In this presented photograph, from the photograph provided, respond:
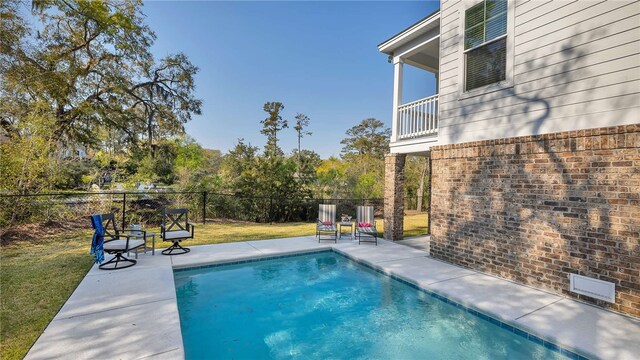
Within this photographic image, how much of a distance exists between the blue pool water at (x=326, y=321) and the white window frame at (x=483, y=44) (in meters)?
3.79

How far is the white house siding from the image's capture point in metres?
3.56

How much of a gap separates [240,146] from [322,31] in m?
5.95

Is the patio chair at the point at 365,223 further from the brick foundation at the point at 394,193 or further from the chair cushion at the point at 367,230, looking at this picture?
the brick foundation at the point at 394,193

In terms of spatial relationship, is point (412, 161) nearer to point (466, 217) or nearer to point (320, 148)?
point (320, 148)

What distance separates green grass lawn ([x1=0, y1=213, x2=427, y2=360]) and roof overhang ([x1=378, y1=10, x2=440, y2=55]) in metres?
6.32

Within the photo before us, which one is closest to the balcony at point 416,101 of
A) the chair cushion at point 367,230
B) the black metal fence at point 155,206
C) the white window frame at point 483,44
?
the white window frame at point 483,44

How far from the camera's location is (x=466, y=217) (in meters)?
5.55

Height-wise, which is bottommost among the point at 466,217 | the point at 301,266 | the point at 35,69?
the point at 301,266

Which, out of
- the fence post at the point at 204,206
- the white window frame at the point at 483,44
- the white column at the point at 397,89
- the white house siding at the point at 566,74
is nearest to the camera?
the white house siding at the point at 566,74

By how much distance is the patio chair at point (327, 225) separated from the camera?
8.11 m

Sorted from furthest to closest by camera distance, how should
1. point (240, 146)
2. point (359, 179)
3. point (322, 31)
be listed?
point (359, 179) → point (240, 146) → point (322, 31)

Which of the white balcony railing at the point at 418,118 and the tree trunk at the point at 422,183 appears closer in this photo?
the white balcony railing at the point at 418,118

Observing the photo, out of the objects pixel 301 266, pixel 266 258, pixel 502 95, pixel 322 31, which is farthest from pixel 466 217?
pixel 322 31

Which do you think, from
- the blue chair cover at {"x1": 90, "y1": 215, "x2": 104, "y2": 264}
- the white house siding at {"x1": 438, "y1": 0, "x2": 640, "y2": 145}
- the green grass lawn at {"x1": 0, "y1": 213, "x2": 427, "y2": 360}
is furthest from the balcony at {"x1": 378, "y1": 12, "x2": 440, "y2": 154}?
the blue chair cover at {"x1": 90, "y1": 215, "x2": 104, "y2": 264}
